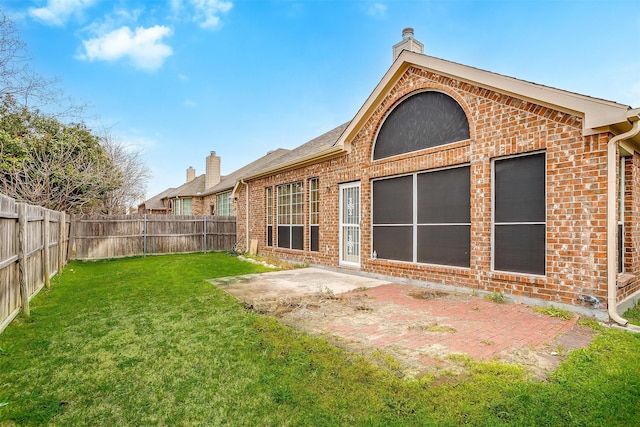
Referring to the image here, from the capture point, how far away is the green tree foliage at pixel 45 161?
9.85 meters

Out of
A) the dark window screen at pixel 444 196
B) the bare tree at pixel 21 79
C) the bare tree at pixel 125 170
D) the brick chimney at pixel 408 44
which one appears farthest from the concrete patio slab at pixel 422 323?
the bare tree at pixel 125 170

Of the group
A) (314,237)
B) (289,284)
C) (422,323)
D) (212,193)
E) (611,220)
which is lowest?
(289,284)

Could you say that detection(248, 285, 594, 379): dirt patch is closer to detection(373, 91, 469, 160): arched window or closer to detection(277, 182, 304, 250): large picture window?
detection(373, 91, 469, 160): arched window

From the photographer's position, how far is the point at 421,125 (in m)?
7.24

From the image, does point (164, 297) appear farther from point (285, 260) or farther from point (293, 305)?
point (285, 260)

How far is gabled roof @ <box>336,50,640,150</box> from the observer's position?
4.43 meters

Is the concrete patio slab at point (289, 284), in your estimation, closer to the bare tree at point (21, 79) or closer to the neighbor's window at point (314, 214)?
the neighbor's window at point (314, 214)

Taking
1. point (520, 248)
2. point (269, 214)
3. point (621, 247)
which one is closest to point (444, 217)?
point (520, 248)

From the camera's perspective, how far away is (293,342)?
3943mm

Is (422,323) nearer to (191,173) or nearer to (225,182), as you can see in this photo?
(225,182)

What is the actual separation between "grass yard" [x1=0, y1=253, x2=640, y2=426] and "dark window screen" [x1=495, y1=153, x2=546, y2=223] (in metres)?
1.96

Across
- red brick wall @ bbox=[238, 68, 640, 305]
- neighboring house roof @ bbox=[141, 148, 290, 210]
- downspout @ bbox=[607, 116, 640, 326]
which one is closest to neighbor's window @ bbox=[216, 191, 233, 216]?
neighboring house roof @ bbox=[141, 148, 290, 210]

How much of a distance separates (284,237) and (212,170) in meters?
16.8

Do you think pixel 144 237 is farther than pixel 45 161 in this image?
Yes
